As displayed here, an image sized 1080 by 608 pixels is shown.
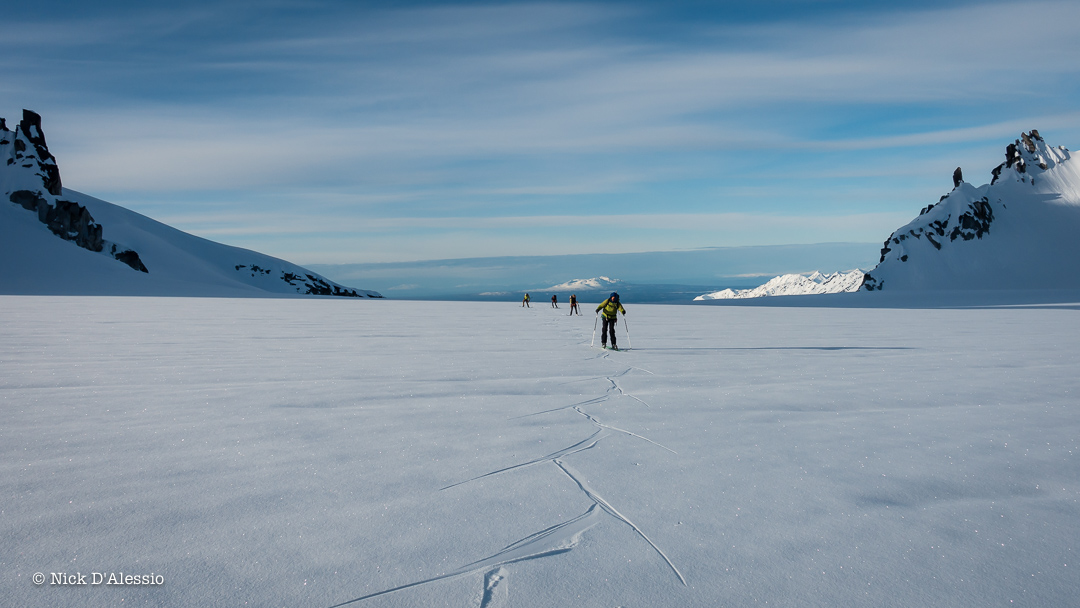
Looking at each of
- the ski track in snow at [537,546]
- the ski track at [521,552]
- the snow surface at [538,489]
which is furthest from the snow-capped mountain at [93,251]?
the ski track at [521,552]

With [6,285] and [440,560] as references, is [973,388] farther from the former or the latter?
[6,285]

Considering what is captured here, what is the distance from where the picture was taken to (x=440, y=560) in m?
3.43

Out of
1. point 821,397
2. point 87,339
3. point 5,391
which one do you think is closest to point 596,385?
point 821,397

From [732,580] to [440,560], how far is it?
1.65m

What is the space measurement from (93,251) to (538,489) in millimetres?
128385

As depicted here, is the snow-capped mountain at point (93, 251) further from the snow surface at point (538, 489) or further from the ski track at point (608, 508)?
the ski track at point (608, 508)

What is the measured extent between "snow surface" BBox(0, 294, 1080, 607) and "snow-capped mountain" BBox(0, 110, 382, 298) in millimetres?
72240

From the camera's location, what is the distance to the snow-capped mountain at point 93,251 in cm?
8062

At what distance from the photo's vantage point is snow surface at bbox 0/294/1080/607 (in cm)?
324

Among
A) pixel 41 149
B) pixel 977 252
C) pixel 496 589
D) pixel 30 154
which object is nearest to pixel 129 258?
pixel 30 154

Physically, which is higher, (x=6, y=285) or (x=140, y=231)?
(x=140, y=231)

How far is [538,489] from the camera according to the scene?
4578 mm

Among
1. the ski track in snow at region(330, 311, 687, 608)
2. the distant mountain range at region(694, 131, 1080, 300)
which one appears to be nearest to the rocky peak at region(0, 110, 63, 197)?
the ski track in snow at region(330, 311, 687, 608)

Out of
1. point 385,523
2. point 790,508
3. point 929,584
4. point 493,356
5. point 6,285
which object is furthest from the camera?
point 6,285
